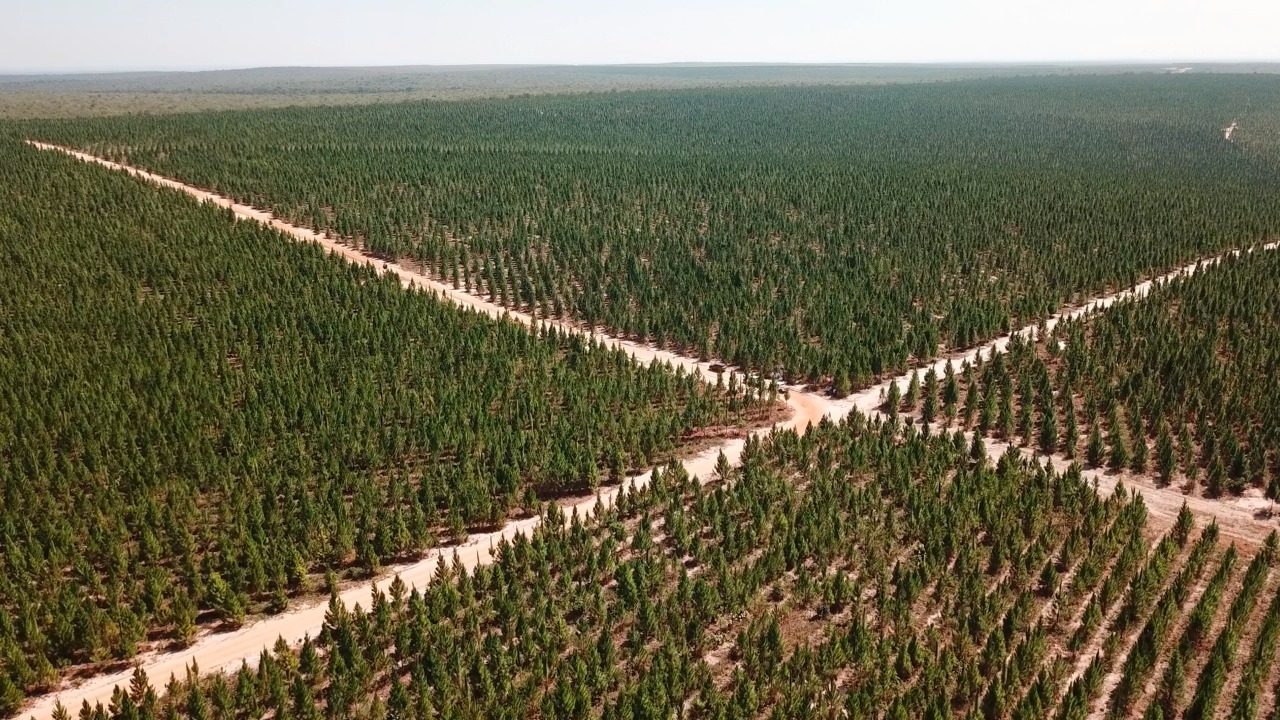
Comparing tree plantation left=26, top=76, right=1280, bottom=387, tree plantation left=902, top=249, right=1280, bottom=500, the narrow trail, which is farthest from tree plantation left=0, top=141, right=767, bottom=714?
tree plantation left=902, top=249, right=1280, bottom=500

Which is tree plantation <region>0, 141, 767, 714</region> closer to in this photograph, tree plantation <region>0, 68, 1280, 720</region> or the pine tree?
tree plantation <region>0, 68, 1280, 720</region>

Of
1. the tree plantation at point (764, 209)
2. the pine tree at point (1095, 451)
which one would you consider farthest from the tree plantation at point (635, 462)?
the tree plantation at point (764, 209)

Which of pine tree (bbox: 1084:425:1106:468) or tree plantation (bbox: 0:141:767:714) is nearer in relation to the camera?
tree plantation (bbox: 0:141:767:714)

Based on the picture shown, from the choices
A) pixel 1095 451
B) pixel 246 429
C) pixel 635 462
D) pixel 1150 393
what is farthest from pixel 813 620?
pixel 1150 393

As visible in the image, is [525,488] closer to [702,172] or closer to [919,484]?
[919,484]

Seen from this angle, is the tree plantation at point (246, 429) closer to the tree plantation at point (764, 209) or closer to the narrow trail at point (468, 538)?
the narrow trail at point (468, 538)

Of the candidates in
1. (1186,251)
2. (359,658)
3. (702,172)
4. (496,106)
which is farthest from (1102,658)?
(496,106)

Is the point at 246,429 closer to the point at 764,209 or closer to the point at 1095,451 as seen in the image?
the point at 1095,451
